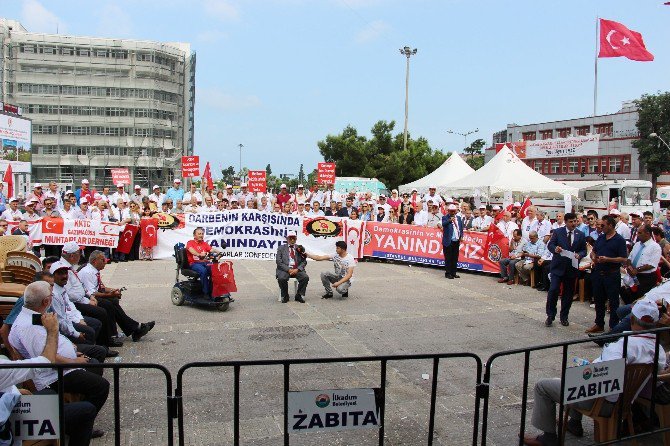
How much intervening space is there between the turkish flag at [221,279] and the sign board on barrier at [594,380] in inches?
269

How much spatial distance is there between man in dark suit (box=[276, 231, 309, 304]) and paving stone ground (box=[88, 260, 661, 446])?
0.97 ft

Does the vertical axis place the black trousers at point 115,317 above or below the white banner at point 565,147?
below

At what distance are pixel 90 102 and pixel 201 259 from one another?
258 ft

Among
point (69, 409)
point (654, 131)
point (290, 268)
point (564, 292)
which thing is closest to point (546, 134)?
point (654, 131)

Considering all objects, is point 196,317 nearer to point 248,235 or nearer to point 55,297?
point 55,297

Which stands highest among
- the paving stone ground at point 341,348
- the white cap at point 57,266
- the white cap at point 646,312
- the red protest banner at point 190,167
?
the red protest banner at point 190,167

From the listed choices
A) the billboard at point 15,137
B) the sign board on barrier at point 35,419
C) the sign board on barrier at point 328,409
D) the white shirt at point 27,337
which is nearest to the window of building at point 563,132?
the billboard at point 15,137

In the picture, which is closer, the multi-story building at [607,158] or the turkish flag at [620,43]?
the turkish flag at [620,43]

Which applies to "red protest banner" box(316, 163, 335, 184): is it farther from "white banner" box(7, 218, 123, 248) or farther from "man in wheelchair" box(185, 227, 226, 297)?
"man in wheelchair" box(185, 227, 226, 297)

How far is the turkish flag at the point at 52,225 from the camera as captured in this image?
16.2 metres

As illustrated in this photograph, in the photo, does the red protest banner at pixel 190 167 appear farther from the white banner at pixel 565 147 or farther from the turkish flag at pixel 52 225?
the white banner at pixel 565 147

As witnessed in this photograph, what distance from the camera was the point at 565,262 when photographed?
9.59 meters

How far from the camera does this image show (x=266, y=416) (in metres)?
5.55

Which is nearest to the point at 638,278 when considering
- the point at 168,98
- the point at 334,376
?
the point at 334,376
